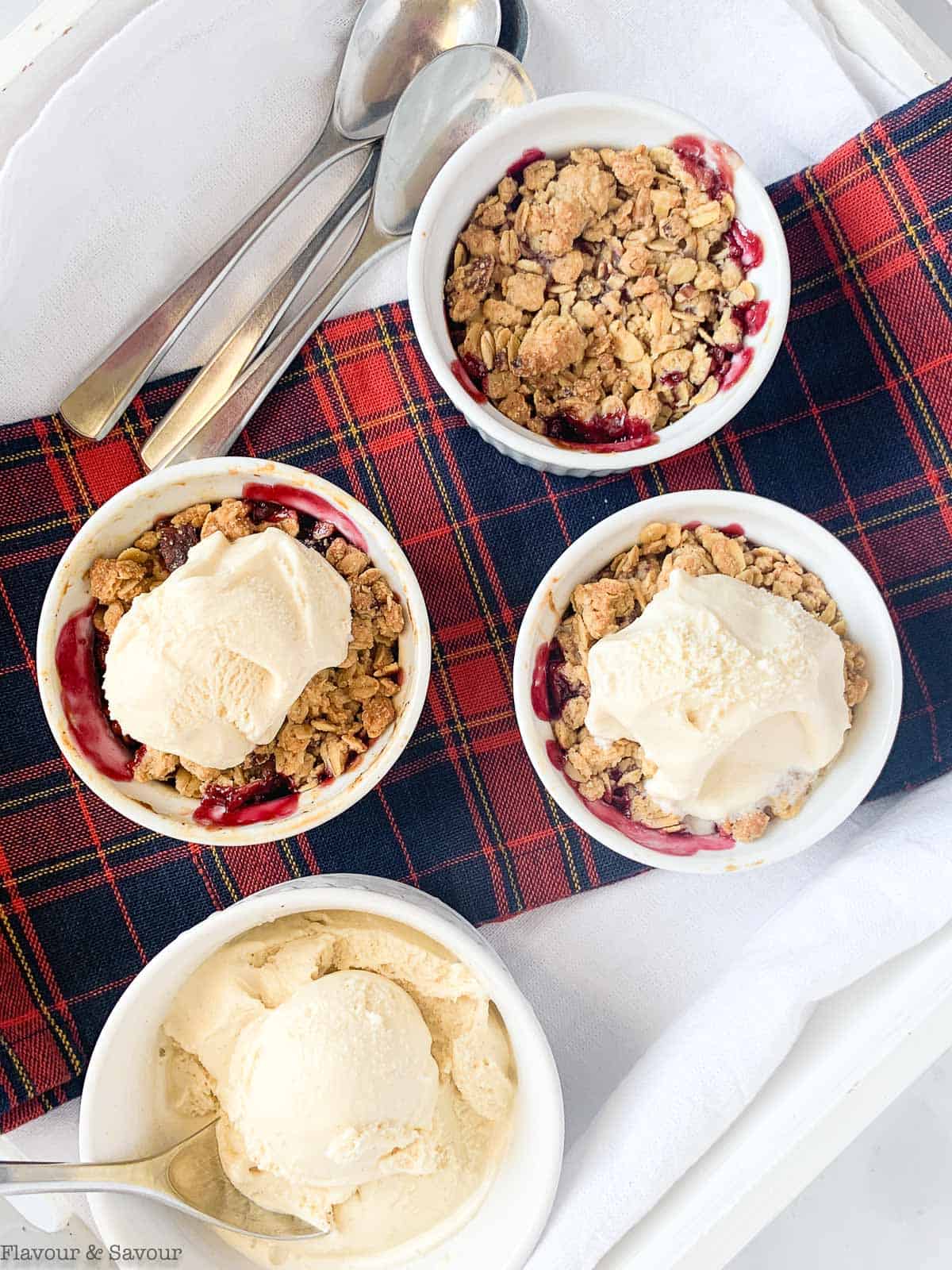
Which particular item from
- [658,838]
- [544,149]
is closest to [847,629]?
[658,838]

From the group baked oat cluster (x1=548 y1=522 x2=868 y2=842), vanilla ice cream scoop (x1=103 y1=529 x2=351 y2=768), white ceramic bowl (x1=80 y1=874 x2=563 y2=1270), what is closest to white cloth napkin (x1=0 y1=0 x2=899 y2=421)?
vanilla ice cream scoop (x1=103 y1=529 x2=351 y2=768)

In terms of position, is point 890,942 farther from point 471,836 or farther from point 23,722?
point 23,722

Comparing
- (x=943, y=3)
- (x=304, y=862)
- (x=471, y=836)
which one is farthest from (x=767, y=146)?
(x=304, y=862)

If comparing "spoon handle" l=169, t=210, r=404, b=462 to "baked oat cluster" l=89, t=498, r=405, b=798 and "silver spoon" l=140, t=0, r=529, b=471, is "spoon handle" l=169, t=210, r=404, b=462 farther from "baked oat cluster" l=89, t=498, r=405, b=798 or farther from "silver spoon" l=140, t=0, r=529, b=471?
"baked oat cluster" l=89, t=498, r=405, b=798

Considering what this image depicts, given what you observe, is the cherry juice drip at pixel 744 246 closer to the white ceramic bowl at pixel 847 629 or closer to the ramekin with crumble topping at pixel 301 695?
the white ceramic bowl at pixel 847 629

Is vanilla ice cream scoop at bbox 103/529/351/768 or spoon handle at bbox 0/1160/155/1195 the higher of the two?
vanilla ice cream scoop at bbox 103/529/351/768

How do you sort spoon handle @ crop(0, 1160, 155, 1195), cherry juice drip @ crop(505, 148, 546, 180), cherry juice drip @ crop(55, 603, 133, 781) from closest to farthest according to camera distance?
spoon handle @ crop(0, 1160, 155, 1195)
cherry juice drip @ crop(55, 603, 133, 781)
cherry juice drip @ crop(505, 148, 546, 180)
